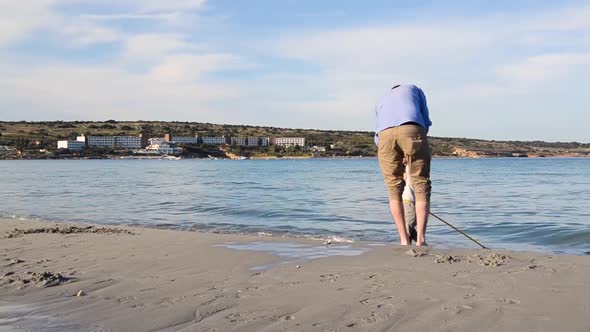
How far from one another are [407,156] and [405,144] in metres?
0.14

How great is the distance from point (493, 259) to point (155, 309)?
2.86 meters

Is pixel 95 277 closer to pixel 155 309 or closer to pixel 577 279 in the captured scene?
pixel 155 309

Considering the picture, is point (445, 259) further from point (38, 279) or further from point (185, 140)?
point (185, 140)

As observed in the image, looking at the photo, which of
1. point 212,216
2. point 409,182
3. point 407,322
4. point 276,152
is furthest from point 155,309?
point 276,152

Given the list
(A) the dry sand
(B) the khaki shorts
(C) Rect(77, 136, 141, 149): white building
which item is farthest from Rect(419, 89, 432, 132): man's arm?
(C) Rect(77, 136, 141, 149): white building

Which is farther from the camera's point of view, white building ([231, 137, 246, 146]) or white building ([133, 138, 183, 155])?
white building ([231, 137, 246, 146])

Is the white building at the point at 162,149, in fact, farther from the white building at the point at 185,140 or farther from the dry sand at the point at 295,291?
the dry sand at the point at 295,291

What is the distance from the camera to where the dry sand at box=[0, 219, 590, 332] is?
3.28 metres

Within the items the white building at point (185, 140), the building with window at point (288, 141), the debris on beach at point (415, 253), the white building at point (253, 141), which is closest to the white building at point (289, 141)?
the building with window at point (288, 141)

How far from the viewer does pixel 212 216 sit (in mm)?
11680

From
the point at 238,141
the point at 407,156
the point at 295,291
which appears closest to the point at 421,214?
the point at 407,156

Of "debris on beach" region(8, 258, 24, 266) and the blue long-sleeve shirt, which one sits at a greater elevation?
the blue long-sleeve shirt

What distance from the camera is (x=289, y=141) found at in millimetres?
145750

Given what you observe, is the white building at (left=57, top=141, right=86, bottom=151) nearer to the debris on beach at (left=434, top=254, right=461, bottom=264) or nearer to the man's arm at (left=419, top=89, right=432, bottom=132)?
the man's arm at (left=419, top=89, right=432, bottom=132)
